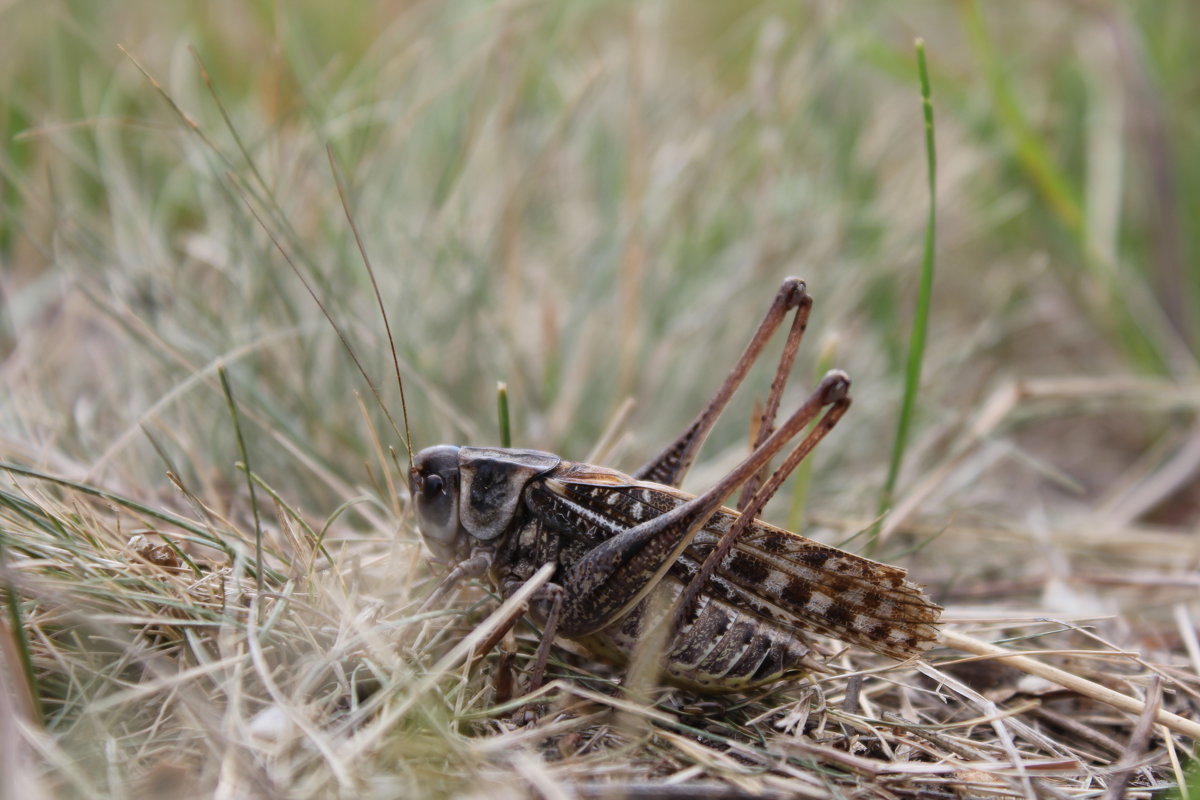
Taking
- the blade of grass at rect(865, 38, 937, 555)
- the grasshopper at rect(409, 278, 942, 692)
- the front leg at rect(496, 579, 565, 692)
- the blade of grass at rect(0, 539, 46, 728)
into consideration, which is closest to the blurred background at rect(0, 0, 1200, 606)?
the blade of grass at rect(865, 38, 937, 555)

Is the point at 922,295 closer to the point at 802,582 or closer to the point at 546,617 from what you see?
the point at 802,582

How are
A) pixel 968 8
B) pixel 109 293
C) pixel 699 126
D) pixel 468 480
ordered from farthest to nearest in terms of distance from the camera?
1. pixel 699 126
2. pixel 968 8
3. pixel 109 293
4. pixel 468 480

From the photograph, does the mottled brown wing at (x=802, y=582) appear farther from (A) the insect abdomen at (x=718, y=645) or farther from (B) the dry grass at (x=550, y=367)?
(B) the dry grass at (x=550, y=367)

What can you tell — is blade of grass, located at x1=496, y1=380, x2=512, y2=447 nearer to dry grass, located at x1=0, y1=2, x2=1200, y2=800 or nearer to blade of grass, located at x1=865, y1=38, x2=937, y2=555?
dry grass, located at x1=0, y1=2, x2=1200, y2=800

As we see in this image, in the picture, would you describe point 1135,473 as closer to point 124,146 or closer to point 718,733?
point 718,733

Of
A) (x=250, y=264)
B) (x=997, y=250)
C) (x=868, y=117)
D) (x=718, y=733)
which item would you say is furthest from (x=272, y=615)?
(x=997, y=250)

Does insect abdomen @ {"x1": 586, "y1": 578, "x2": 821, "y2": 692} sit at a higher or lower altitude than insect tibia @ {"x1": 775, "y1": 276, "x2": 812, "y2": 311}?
lower
